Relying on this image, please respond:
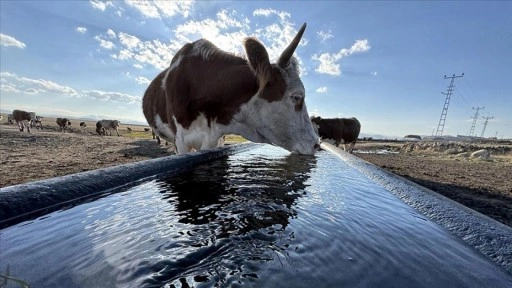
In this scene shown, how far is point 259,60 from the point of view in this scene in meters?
4.18

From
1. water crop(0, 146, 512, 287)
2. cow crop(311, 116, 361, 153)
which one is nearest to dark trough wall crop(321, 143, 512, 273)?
water crop(0, 146, 512, 287)

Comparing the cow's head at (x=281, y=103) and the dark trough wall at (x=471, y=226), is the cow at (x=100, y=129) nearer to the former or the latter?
the cow's head at (x=281, y=103)

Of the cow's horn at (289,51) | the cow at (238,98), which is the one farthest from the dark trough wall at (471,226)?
the cow's horn at (289,51)

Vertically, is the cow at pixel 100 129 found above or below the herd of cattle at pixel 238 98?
below

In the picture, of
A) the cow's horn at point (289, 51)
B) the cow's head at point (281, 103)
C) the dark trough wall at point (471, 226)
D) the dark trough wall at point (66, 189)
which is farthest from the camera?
the cow's head at point (281, 103)

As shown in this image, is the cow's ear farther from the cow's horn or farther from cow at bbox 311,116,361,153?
cow at bbox 311,116,361,153

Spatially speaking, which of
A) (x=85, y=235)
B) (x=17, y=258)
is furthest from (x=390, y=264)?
(x=17, y=258)

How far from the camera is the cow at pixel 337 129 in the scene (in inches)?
824

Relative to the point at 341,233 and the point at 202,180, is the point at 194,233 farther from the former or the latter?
the point at 202,180

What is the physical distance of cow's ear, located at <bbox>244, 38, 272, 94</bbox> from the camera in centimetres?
411

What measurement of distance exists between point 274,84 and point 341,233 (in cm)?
314

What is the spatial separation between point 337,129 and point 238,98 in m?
17.9

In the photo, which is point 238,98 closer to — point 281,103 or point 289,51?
point 281,103

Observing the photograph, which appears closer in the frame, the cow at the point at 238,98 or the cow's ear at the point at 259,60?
the cow's ear at the point at 259,60
